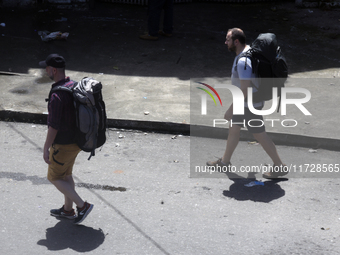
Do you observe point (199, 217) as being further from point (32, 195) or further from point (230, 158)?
point (32, 195)

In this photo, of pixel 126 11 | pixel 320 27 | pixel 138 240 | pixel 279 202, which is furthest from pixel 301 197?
pixel 126 11

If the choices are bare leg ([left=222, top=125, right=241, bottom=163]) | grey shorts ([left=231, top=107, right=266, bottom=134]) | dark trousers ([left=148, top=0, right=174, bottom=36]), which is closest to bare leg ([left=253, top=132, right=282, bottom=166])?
grey shorts ([left=231, top=107, right=266, bottom=134])

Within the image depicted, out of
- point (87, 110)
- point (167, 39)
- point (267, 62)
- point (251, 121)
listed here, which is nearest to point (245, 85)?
point (267, 62)

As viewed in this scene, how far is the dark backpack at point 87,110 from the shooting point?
3.95 m

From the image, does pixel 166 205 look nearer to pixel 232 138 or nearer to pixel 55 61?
pixel 232 138

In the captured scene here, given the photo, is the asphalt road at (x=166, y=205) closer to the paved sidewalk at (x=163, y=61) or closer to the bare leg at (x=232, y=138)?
the bare leg at (x=232, y=138)

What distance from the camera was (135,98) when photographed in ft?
24.4

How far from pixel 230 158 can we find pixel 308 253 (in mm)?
1789

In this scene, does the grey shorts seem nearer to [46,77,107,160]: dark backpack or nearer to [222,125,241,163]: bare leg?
[222,125,241,163]: bare leg

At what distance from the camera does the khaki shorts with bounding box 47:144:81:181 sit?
4.14 meters

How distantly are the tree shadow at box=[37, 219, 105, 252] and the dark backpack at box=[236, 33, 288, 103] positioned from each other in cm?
239

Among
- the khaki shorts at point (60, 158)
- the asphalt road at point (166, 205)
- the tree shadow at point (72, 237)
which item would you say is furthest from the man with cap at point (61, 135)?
the asphalt road at point (166, 205)

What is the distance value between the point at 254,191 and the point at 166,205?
106 cm

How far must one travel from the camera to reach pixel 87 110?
3.98 metres
